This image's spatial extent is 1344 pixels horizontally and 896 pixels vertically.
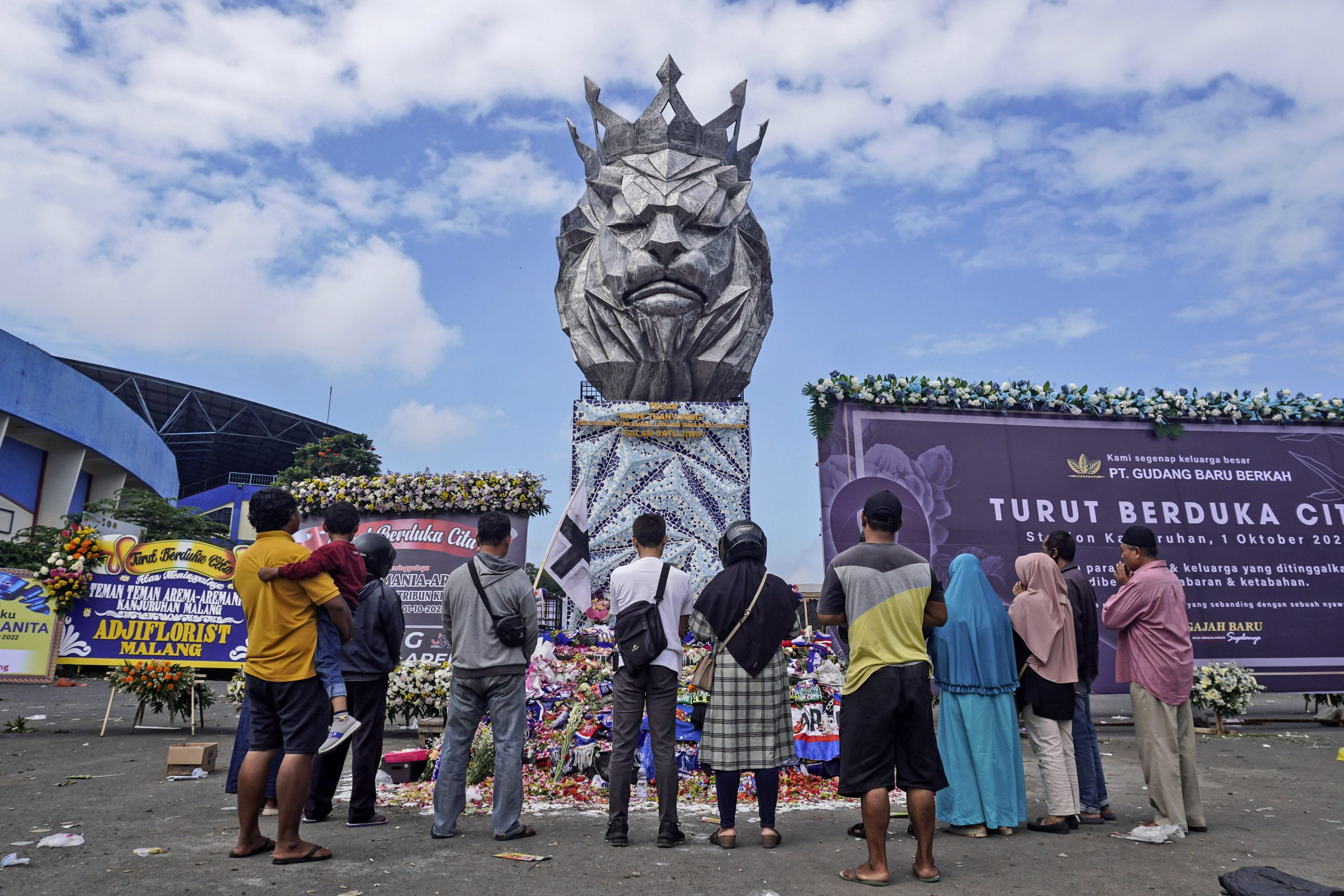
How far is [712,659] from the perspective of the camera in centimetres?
442

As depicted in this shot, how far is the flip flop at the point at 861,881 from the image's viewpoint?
355 cm

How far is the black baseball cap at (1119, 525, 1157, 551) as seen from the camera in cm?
498

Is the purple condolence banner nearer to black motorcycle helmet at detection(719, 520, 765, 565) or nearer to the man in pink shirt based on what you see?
the man in pink shirt

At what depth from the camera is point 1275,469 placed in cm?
980

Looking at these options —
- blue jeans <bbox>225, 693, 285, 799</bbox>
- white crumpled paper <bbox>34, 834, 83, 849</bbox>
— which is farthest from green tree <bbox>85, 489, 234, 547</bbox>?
white crumpled paper <bbox>34, 834, 83, 849</bbox>

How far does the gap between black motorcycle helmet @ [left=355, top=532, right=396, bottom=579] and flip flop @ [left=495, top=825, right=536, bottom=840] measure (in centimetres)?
174

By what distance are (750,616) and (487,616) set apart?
1.42 meters

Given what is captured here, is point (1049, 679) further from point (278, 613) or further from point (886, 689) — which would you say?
point (278, 613)

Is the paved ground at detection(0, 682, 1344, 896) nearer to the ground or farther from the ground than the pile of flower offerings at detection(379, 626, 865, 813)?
nearer to the ground

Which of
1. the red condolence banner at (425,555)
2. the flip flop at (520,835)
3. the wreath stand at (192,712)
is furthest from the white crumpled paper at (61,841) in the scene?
the red condolence banner at (425,555)

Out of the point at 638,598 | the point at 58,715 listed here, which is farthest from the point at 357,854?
the point at 58,715

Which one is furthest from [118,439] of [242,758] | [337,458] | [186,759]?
[242,758]

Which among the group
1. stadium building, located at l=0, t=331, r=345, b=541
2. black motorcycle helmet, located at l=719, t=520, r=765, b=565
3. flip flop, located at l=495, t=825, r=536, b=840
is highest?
stadium building, located at l=0, t=331, r=345, b=541

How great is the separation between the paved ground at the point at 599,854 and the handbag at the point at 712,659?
787 mm
